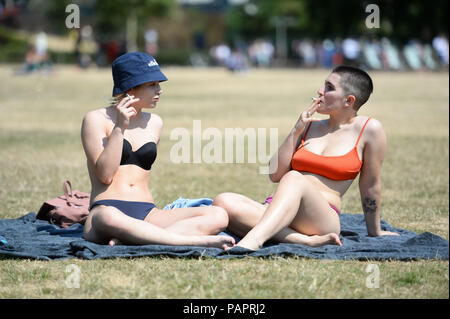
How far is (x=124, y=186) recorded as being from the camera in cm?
550

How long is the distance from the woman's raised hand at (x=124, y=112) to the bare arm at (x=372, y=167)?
5.82 feet

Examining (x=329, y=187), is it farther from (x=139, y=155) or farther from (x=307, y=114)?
(x=139, y=155)

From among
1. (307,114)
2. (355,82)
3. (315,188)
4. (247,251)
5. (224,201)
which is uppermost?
(355,82)

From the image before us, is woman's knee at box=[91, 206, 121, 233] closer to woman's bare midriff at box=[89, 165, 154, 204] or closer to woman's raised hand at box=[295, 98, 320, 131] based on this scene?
woman's bare midriff at box=[89, 165, 154, 204]

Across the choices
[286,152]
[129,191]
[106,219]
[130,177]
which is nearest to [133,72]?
[130,177]

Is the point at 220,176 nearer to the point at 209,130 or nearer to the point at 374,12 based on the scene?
the point at 374,12

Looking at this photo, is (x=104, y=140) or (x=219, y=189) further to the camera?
(x=219, y=189)

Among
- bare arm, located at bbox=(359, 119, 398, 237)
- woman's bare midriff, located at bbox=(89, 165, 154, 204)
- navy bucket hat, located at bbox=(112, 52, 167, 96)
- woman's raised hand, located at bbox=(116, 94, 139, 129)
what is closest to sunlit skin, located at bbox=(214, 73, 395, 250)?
bare arm, located at bbox=(359, 119, 398, 237)

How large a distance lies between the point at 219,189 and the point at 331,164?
344 cm

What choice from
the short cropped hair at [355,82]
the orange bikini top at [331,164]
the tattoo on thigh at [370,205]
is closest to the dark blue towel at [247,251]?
the tattoo on thigh at [370,205]

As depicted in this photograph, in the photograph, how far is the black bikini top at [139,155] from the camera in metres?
5.53

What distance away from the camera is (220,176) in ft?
32.3

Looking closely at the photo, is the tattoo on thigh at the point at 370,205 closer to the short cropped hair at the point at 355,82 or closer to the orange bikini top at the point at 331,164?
the orange bikini top at the point at 331,164

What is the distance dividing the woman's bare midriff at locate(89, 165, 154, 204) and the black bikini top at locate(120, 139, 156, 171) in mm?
38
